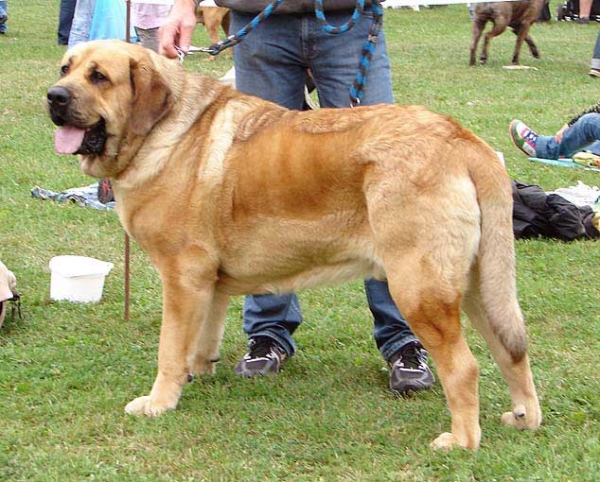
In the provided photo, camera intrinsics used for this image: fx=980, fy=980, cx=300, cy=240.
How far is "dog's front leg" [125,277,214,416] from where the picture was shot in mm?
4121

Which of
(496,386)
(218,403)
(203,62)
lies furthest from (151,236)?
(203,62)

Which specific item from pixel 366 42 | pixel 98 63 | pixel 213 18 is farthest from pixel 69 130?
pixel 213 18

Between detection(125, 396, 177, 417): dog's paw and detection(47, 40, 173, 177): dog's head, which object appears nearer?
detection(47, 40, 173, 177): dog's head

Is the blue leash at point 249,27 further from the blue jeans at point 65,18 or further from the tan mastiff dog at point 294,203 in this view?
the blue jeans at point 65,18

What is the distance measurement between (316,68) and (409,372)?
147cm

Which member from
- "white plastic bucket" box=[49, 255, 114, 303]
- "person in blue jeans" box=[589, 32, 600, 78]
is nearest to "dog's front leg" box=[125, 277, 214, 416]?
"white plastic bucket" box=[49, 255, 114, 303]

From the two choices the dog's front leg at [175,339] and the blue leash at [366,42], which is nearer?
the dog's front leg at [175,339]

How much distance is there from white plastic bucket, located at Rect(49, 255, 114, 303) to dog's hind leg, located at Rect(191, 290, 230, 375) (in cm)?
128

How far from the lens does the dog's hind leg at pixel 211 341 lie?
4.56 metres

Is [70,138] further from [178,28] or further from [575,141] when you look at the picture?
[575,141]

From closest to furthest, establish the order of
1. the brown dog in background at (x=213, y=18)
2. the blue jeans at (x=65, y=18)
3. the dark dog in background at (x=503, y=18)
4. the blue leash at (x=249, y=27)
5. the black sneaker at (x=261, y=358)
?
the blue leash at (x=249, y=27) < the black sneaker at (x=261, y=358) < the dark dog in background at (x=503, y=18) < the brown dog in background at (x=213, y=18) < the blue jeans at (x=65, y=18)

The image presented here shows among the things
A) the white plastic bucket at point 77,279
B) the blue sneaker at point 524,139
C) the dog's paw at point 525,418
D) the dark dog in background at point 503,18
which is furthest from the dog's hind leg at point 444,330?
the dark dog in background at point 503,18

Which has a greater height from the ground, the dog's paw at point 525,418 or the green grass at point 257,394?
the dog's paw at point 525,418

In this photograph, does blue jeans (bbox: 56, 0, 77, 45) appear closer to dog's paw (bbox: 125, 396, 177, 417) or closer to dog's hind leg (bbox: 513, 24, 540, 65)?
dog's hind leg (bbox: 513, 24, 540, 65)
